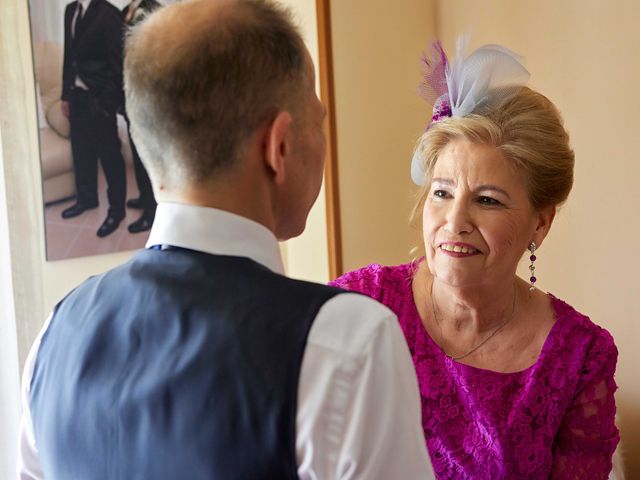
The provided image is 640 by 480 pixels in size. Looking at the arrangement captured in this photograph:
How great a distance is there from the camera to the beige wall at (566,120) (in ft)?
6.82

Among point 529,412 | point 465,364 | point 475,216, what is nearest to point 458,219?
point 475,216

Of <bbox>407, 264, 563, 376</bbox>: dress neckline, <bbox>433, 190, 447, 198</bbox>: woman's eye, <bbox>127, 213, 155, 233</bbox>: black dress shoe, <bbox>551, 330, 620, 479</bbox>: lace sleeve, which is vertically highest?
<bbox>433, 190, 447, 198</bbox>: woman's eye

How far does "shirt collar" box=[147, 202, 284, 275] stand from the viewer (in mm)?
762

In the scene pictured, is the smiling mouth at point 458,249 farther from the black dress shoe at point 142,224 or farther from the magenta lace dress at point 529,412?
the black dress shoe at point 142,224

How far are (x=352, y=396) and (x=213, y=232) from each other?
0.22 meters

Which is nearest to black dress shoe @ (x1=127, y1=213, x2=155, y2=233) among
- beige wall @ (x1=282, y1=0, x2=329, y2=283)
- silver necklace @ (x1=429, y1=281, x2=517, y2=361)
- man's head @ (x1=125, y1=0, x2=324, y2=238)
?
beige wall @ (x1=282, y1=0, x2=329, y2=283)

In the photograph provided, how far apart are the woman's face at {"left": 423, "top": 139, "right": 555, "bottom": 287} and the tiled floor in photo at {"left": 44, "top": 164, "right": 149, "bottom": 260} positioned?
89cm

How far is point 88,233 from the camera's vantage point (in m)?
2.02

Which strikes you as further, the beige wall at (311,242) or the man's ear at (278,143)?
the beige wall at (311,242)

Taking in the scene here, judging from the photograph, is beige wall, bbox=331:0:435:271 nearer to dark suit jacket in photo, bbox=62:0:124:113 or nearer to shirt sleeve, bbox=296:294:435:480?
dark suit jacket in photo, bbox=62:0:124:113

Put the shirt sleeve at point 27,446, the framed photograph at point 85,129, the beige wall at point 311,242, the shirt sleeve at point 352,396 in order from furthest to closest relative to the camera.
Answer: the beige wall at point 311,242, the framed photograph at point 85,129, the shirt sleeve at point 27,446, the shirt sleeve at point 352,396

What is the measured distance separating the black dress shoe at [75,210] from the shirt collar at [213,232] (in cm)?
126

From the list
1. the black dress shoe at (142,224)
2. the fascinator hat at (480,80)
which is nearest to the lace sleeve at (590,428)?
the fascinator hat at (480,80)

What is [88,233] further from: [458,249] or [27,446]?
[27,446]
